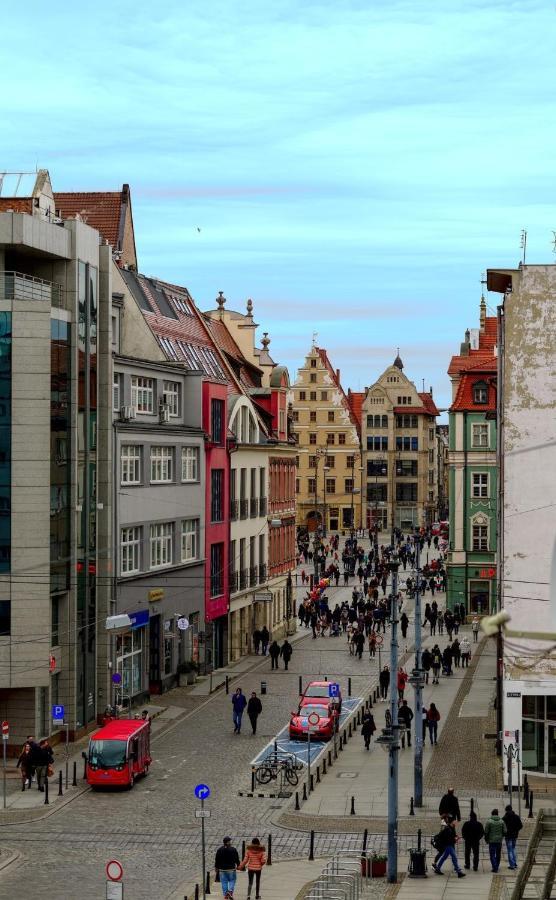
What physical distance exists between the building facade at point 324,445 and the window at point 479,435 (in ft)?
225

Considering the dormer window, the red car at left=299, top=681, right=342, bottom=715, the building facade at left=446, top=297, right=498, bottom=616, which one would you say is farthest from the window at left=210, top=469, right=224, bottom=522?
the dormer window

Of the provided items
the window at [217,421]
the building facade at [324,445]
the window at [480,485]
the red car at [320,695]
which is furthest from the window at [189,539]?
the building facade at [324,445]

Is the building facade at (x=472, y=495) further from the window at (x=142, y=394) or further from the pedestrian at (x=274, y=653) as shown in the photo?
the window at (x=142, y=394)

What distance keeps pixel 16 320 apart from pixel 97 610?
1064cm

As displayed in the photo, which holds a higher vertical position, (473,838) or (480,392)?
(480,392)

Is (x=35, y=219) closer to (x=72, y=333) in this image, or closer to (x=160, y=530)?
(x=72, y=333)

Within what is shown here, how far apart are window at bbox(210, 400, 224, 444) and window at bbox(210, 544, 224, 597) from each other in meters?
4.59

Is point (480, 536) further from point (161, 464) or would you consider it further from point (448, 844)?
point (448, 844)

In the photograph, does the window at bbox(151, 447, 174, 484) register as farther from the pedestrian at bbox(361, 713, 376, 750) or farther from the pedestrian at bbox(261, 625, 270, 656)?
the pedestrian at bbox(261, 625, 270, 656)

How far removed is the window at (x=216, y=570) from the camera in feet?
220

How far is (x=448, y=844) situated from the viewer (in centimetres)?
3198

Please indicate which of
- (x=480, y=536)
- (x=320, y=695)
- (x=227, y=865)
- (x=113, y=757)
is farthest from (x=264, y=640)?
(x=227, y=865)

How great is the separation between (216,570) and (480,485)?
2491 cm

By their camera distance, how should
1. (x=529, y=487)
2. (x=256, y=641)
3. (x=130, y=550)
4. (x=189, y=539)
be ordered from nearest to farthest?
(x=529, y=487) → (x=130, y=550) → (x=189, y=539) → (x=256, y=641)
